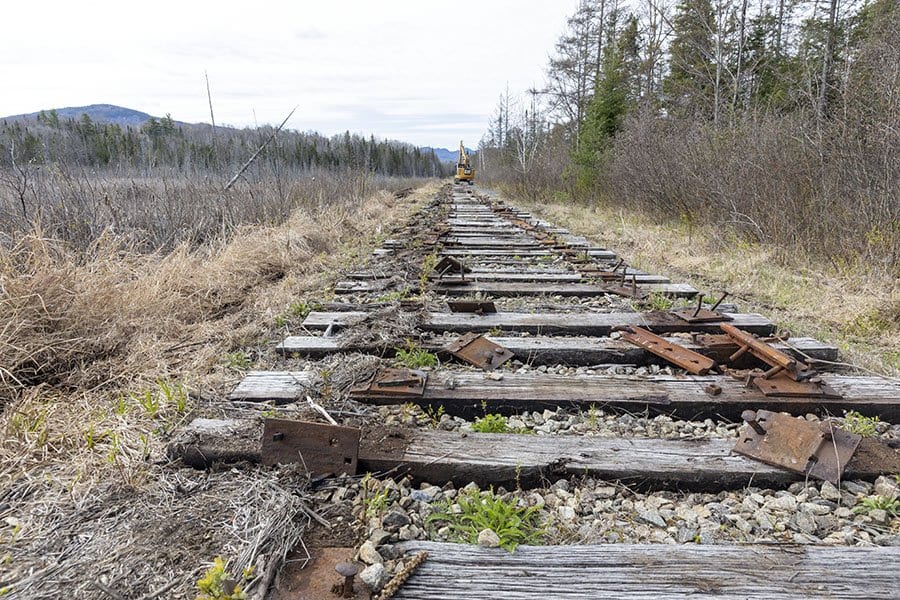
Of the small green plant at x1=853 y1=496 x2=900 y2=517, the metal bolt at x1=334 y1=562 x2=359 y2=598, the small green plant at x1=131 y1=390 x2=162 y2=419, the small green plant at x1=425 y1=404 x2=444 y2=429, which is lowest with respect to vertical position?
the small green plant at x1=853 y1=496 x2=900 y2=517

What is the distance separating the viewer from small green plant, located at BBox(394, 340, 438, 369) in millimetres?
2811

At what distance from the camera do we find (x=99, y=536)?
1.43 metres

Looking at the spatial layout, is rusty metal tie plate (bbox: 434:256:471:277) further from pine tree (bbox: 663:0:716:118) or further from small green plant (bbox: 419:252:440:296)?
pine tree (bbox: 663:0:716:118)

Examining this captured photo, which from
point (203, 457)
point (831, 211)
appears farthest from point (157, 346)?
point (831, 211)

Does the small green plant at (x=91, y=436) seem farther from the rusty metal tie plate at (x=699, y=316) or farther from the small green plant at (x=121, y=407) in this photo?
the rusty metal tie plate at (x=699, y=316)

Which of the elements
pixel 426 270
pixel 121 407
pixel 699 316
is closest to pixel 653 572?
pixel 121 407

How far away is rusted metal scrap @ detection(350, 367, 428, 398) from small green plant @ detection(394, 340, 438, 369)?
23cm

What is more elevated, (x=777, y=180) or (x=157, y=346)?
(x=777, y=180)

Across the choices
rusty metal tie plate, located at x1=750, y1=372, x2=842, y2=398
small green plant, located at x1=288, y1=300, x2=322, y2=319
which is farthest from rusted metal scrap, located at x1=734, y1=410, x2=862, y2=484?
small green plant, located at x1=288, y1=300, x2=322, y2=319

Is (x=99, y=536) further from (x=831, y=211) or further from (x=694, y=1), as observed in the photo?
(x=694, y=1)

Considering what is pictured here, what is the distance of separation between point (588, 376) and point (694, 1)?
63.5 feet

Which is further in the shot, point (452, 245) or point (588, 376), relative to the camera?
point (452, 245)

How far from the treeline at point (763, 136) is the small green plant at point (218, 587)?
250 inches

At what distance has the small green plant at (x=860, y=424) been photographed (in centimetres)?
213
